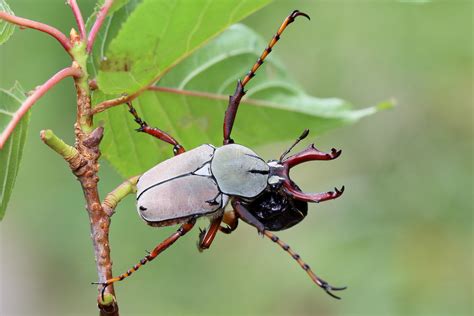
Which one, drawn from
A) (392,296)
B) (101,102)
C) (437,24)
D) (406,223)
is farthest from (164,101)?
(437,24)

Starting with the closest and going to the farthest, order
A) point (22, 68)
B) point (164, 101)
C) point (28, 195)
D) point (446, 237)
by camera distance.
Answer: point (164, 101), point (446, 237), point (22, 68), point (28, 195)

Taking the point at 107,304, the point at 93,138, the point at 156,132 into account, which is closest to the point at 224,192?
the point at 156,132

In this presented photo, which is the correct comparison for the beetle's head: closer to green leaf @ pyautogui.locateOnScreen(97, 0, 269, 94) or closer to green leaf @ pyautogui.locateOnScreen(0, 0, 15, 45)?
green leaf @ pyautogui.locateOnScreen(97, 0, 269, 94)

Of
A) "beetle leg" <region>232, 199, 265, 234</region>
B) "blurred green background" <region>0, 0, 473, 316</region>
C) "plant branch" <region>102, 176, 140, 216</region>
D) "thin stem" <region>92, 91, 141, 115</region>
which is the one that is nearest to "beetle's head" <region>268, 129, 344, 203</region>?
"beetle leg" <region>232, 199, 265, 234</region>

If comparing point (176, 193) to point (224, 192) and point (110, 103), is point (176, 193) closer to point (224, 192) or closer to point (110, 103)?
point (224, 192)

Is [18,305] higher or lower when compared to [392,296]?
higher

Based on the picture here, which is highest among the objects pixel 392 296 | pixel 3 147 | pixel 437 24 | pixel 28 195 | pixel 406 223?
pixel 28 195

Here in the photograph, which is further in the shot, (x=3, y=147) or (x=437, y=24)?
(x=437, y=24)

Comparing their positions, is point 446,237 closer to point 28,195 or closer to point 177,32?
point 177,32
